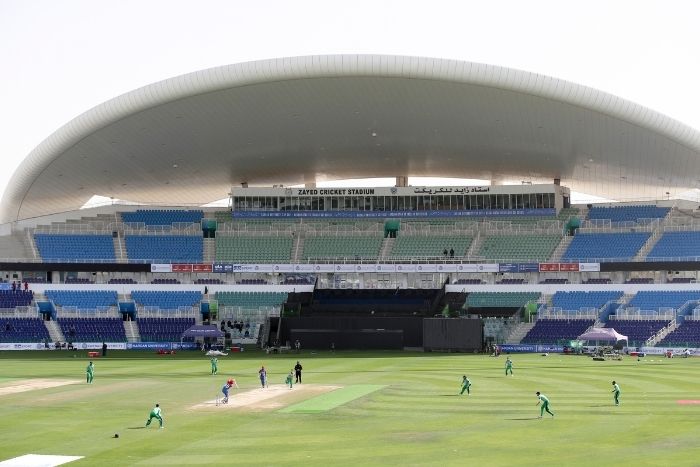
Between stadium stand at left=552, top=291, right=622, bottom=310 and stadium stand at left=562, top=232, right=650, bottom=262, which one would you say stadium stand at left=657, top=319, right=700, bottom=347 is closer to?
stadium stand at left=552, top=291, right=622, bottom=310

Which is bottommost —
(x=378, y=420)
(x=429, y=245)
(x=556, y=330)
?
(x=378, y=420)

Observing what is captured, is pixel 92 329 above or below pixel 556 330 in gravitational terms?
above

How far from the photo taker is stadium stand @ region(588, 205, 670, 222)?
101 metres

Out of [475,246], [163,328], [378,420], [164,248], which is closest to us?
[378,420]

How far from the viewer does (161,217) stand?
107 m

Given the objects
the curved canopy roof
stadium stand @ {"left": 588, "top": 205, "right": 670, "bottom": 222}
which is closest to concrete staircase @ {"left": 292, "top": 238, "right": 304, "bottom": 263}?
the curved canopy roof

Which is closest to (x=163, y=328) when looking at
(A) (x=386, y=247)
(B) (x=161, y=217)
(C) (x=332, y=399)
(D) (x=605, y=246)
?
(B) (x=161, y=217)

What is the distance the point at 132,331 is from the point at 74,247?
1633cm

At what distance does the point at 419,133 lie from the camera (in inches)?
3430

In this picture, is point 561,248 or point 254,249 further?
point 254,249

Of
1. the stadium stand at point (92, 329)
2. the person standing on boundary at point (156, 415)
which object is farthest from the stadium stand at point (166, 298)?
the person standing on boundary at point (156, 415)

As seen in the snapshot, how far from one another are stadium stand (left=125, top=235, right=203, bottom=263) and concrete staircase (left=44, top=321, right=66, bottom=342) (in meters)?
12.6

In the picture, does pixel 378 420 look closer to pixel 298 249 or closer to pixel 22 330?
pixel 22 330

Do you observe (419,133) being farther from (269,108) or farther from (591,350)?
(591,350)
